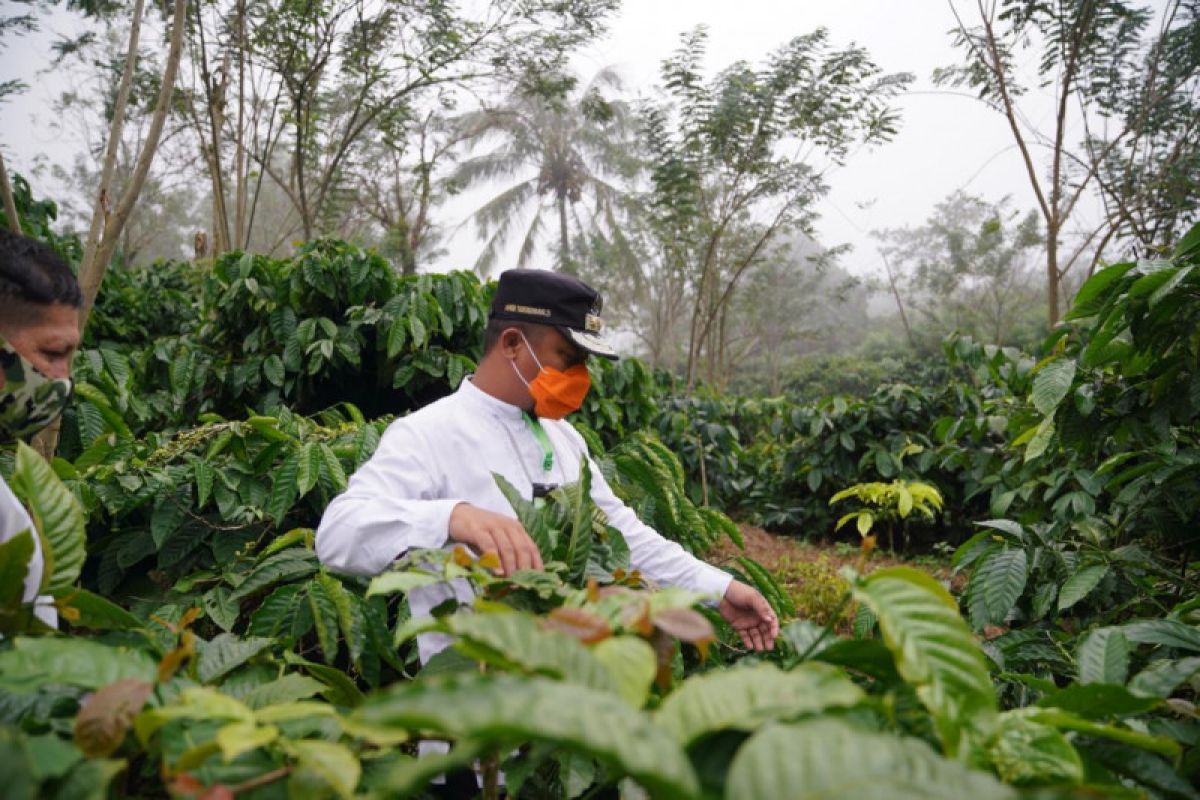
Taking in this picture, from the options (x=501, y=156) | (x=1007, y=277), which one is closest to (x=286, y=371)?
(x=501, y=156)

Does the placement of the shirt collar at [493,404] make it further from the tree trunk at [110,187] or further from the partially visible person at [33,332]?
the tree trunk at [110,187]

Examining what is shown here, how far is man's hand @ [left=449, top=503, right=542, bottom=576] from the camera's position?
3.40ft

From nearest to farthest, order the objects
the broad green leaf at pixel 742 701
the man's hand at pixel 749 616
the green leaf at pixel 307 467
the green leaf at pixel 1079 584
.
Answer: the broad green leaf at pixel 742 701, the man's hand at pixel 749 616, the green leaf at pixel 1079 584, the green leaf at pixel 307 467

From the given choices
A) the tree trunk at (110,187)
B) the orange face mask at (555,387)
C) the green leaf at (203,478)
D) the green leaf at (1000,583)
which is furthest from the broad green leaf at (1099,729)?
the tree trunk at (110,187)

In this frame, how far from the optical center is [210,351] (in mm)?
4043

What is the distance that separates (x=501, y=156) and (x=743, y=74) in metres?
13.3

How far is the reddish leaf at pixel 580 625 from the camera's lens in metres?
0.64

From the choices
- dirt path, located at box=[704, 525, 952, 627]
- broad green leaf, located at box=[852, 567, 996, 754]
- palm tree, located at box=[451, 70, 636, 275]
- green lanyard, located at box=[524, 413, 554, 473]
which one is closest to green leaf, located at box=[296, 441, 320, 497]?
green lanyard, located at box=[524, 413, 554, 473]

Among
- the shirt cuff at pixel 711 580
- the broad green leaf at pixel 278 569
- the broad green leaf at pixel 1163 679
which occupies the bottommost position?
the broad green leaf at pixel 278 569

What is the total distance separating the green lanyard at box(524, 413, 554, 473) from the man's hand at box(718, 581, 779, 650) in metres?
0.58

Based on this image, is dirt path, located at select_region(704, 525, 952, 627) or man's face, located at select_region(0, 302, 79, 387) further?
dirt path, located at select_region(704, 525, 952, 627)

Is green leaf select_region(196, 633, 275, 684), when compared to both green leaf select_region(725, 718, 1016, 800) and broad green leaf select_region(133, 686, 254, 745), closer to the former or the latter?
broad green leaf select_region(133, 686, 254, 745)

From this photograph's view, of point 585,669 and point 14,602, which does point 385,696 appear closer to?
point 585,669

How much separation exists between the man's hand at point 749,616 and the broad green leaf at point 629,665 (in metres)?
0.83
